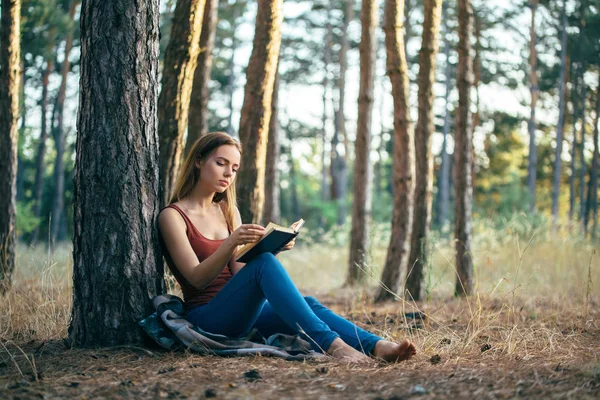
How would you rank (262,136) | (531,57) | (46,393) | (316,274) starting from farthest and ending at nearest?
1. (531,57)
2. (316,274)
3. (262,136)
4. (46,393)

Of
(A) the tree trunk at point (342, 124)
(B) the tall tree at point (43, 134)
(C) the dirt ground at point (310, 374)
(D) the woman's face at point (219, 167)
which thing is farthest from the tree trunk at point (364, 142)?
(A) the tree trunk at point (342, 124)

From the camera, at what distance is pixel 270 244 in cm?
389

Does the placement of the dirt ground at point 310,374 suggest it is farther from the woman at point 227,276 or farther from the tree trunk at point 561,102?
the tree trunk at point 561,102

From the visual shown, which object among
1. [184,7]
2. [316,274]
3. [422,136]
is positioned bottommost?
[316,274]

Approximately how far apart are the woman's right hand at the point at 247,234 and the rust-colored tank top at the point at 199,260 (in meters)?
0.42

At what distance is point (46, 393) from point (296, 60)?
25.9 meters

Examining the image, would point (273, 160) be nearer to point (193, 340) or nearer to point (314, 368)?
point (193, 340)

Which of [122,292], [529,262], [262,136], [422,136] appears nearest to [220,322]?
[122,292]

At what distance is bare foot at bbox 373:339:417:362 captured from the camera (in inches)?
144

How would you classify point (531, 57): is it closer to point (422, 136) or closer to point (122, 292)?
point (422, 136)

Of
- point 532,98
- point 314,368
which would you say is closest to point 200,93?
point 314,368

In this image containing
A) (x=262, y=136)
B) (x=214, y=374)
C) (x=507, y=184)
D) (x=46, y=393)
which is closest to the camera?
(x=46, y=393)

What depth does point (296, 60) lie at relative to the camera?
28.0 meters

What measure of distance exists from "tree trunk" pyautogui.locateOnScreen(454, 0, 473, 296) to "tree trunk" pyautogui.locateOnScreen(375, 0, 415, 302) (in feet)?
1.85
